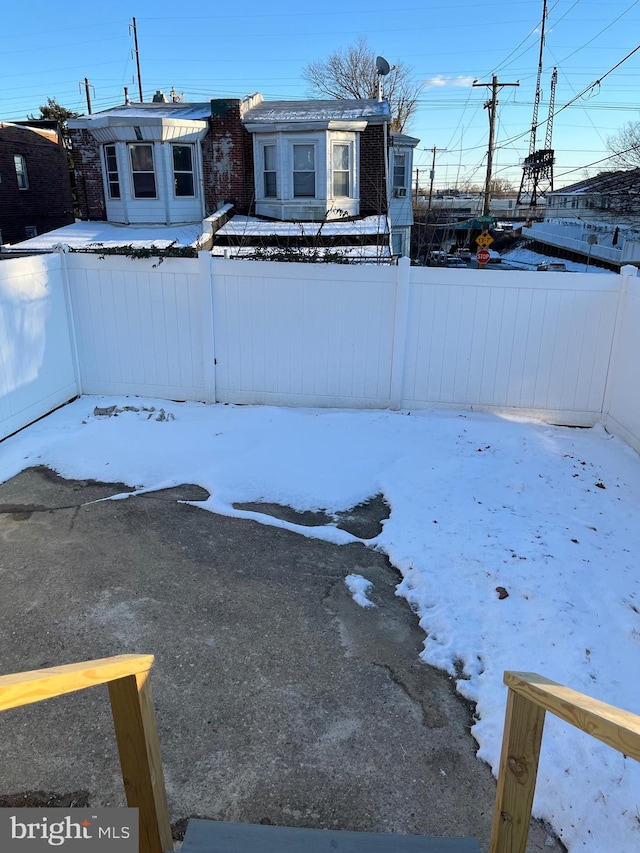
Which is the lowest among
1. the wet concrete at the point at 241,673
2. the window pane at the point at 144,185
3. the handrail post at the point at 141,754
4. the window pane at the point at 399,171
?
the wet concrete at the point at 241,673

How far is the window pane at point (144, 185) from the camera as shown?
15820mm

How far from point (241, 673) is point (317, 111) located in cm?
1607

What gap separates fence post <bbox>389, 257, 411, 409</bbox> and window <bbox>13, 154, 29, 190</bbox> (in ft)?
68.9

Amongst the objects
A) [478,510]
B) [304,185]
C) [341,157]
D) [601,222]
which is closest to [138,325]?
[478,510]

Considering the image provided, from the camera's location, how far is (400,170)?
2036cm

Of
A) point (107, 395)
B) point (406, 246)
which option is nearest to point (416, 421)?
point (107, 395)

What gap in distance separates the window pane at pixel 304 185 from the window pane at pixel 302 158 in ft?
0.47

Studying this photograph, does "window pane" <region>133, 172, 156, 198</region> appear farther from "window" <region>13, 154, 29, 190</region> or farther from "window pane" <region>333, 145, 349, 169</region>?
"window" <region>13, 154, 29, 190</region>

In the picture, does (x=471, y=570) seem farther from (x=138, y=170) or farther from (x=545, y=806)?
(x=138, y=170)

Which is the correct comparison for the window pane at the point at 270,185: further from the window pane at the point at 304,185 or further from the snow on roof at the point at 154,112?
the snow on roof at the point at 154,112

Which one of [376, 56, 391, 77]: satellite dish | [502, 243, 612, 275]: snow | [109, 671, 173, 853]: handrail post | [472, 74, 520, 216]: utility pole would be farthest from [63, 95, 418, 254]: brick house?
[472, 74, 520, 216]: utility pole

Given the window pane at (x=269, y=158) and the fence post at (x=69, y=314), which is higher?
the window pane at (x=269, y=158)

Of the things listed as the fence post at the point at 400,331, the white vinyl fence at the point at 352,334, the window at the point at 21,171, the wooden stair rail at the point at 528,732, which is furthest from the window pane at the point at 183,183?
the wooden stair rail at the point at 528,732

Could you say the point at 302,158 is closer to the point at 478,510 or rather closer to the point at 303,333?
the point at 303,333
